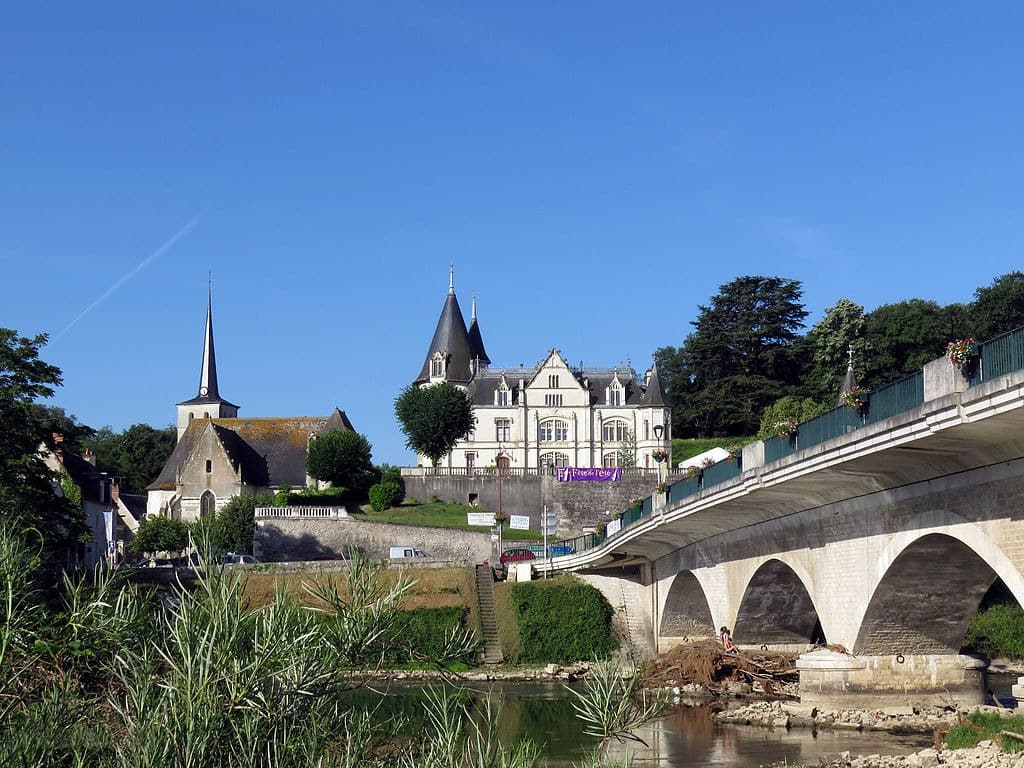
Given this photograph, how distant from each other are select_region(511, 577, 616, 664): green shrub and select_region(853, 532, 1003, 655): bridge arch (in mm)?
Result: 20380

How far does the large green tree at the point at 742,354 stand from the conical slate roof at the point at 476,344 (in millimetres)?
13608

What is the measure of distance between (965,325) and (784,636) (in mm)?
46418

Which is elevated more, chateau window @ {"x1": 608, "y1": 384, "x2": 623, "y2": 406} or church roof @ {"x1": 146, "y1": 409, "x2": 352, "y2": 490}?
chateau window @ {"x1": 608, "y1": 384, "x2": 623, "y2": 406}

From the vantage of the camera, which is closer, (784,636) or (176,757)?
(176,757)

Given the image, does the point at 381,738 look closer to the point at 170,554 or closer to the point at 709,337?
the point at 170,554

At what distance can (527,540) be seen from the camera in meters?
59.3

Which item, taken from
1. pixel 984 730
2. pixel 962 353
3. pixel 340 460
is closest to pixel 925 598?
pixel 984 730

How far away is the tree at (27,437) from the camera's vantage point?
1308 inches

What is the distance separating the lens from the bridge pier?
23.0 metres

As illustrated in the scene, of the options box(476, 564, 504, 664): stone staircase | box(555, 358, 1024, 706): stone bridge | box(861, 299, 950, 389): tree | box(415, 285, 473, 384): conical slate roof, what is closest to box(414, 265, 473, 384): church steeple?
box(415, 285, 473, 384): conical slate roof

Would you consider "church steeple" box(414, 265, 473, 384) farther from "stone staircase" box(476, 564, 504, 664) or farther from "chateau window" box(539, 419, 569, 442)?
"stone staircase" box(476, 564, 504, 664)

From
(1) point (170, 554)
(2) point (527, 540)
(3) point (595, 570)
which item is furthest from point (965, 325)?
(1) point (170, 554)

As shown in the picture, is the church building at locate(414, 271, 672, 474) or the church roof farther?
the church building at locate(414, 271, 672, 474)

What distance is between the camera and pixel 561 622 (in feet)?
145
